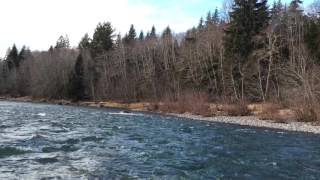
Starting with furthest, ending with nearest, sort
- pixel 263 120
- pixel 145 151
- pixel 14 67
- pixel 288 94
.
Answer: pixel 14 67, pixel 288 94, pixel 263 120, pixel 145 151

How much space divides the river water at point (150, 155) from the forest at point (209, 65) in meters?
18.0

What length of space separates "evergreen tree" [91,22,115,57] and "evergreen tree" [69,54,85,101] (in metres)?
10.3

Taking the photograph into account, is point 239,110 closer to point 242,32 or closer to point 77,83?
point 242,32

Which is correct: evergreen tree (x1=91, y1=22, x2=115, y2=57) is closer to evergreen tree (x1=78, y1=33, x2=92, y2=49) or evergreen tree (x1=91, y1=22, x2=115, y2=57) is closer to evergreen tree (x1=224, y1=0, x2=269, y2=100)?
evergreen tree (x1=78, y1=33, x2=92, y2=49)

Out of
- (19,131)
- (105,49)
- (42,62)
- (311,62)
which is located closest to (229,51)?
(311,62)

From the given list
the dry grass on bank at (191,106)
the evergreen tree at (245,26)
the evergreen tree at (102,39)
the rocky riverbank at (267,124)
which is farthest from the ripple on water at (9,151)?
the evergreen tree at (102,39)

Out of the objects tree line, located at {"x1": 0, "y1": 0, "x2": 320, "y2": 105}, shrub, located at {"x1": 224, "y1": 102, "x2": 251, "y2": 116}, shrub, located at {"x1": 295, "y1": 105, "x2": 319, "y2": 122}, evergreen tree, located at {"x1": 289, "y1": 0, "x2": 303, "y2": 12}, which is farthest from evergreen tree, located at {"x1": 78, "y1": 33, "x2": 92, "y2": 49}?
shrub, located at {"x1": 295, "y1": 105, "x2": 319, "y2": 122}

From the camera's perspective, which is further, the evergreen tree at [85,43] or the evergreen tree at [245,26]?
the evergreen tree at [85,43]

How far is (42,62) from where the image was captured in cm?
11206

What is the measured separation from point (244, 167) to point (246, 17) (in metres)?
46.0

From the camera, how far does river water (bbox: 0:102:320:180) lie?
15.8 m

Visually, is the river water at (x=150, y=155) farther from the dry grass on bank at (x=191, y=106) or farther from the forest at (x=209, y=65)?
the dry grass on bank at (x=191, y=106)

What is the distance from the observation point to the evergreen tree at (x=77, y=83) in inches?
3688

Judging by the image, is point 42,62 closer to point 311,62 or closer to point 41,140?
point 311,62
